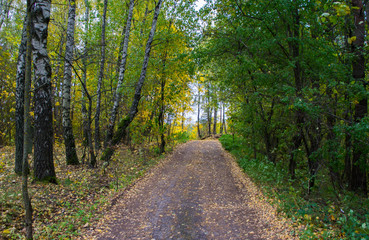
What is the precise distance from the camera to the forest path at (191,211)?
184 inches

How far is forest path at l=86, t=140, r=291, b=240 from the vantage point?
4.68 metres

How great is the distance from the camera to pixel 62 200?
18.5ft

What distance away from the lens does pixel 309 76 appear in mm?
7051

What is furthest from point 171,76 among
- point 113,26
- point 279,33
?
point 279,33

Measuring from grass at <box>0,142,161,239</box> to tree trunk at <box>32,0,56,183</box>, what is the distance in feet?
1.65

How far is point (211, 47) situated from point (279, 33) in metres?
3.02

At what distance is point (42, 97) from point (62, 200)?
108 inches

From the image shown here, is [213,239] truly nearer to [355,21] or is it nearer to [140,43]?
[355,21]

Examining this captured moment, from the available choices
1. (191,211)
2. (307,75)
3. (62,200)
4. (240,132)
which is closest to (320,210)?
(191,211)

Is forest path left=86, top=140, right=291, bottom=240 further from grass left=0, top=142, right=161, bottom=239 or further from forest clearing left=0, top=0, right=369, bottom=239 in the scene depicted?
grass left=0, top=142, right=161, bottom=239

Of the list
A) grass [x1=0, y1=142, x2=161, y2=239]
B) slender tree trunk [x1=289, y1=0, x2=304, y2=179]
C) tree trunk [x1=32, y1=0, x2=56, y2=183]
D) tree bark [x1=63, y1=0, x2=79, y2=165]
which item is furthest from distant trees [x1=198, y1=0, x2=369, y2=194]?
tree trunk [x1=32, y1=0, x2=56, y2=183]

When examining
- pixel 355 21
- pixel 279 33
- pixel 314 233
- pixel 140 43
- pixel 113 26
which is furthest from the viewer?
pixel 113 26

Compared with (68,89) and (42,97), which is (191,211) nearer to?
(42,97)

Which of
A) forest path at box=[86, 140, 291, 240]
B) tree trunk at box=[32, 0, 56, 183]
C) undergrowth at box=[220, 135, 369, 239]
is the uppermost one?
tree trunk at box=[32, 0, 56, 183]
